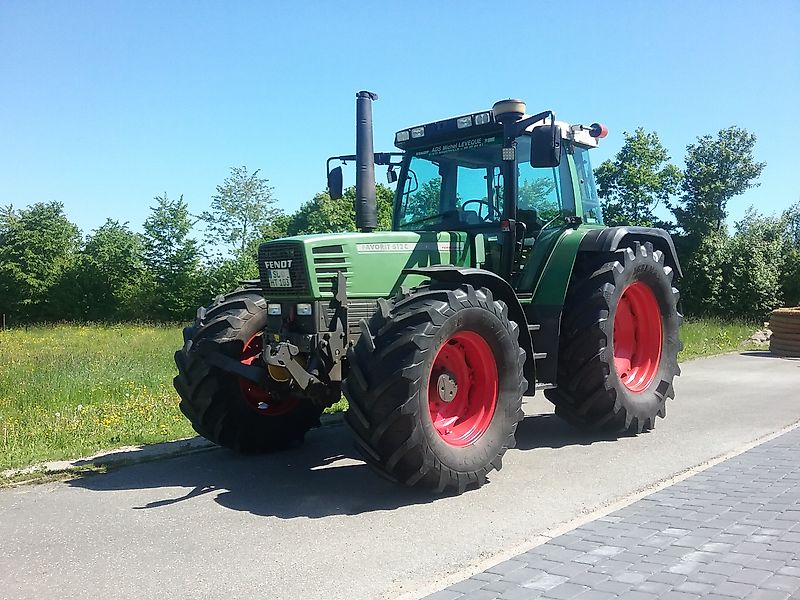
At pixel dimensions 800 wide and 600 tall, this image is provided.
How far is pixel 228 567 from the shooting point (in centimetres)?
382

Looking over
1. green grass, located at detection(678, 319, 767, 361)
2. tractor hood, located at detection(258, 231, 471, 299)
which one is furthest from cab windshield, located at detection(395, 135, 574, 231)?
green grass, located at detection(678, 319, 767, 361)

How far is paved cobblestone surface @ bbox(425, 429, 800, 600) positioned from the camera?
3320mm

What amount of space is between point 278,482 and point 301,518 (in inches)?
38.2

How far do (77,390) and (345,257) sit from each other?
18.8 ft

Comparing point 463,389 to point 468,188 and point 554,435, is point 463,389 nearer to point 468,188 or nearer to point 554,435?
point 554,435

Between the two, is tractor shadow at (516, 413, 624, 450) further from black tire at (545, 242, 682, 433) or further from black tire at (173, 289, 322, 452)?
black tire at (173, 289, 322, 452)

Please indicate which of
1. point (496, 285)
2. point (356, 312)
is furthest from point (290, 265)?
point (496, 285)

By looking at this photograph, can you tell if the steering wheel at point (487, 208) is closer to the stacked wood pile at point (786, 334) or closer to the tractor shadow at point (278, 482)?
the tractor shadow at point (278, 482)

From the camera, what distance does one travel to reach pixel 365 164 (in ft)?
21.6

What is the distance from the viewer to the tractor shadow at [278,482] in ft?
16.2

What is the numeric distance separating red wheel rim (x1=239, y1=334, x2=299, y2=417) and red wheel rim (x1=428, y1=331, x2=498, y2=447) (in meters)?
1.52

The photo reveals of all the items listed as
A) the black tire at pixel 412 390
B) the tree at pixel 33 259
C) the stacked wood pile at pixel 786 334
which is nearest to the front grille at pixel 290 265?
the black tire at pixel 412 390

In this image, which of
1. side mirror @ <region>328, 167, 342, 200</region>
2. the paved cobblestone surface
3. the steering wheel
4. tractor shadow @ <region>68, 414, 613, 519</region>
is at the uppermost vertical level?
side mirror @ <region>328, 167, 342, 200</region>

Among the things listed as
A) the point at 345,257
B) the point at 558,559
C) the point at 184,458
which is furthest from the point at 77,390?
the point at 558,559
